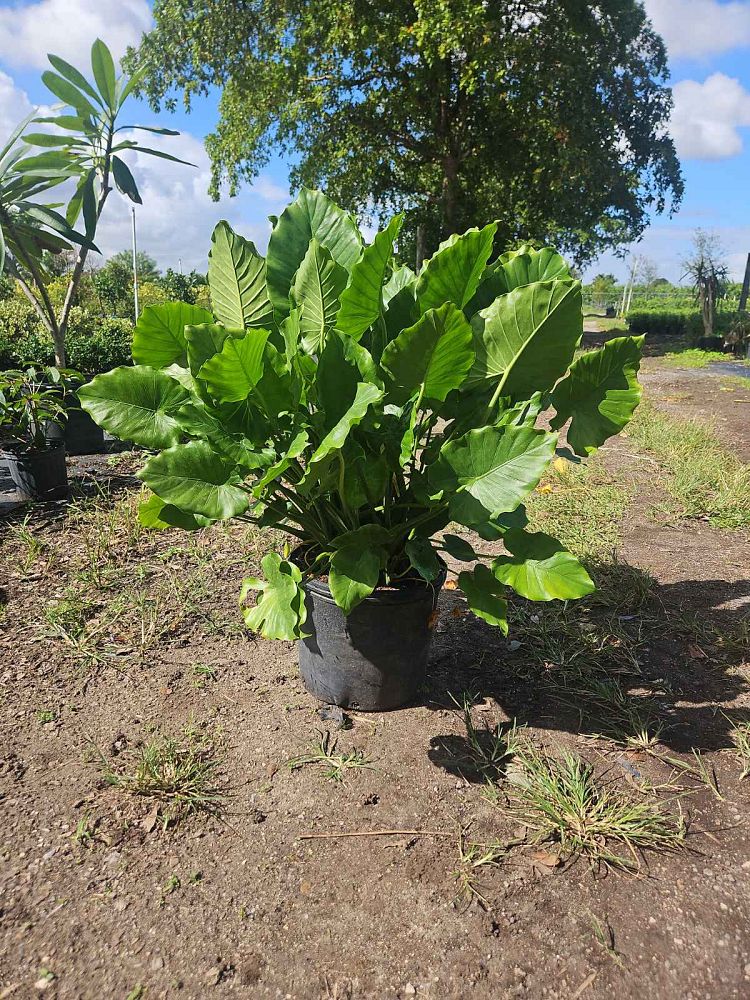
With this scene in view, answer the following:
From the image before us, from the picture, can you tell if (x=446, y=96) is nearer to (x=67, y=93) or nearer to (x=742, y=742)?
(x=67, y=93)

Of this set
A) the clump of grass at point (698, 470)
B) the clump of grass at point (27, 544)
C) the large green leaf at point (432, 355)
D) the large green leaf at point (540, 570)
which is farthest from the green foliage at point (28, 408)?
the clump of grass at point (698, 470)

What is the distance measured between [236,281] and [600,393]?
1.04 m

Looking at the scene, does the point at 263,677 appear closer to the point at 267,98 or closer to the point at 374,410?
the point at 374,410

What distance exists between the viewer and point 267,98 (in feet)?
40.8

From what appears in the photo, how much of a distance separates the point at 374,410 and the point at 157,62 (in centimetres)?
1538

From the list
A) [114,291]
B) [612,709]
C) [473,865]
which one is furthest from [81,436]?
[114,291]

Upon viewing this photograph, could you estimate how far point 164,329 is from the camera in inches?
68.7

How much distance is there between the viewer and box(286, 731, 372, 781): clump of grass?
1.71 m

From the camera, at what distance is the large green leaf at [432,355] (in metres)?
1.43

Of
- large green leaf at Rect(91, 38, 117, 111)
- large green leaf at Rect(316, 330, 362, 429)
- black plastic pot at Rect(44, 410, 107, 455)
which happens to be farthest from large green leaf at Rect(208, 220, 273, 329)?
black plastic pot at Rect(44, 410, 107, 455)

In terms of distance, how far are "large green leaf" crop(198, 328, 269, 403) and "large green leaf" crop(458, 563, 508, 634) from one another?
707 mm

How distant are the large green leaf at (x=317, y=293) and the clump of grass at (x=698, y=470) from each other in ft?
8.96

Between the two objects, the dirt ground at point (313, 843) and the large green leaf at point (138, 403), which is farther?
the large green leaf at point (138, 403)

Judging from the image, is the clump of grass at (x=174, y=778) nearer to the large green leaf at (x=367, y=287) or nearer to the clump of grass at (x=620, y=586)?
the large green leaf at (x=367, y=287)
